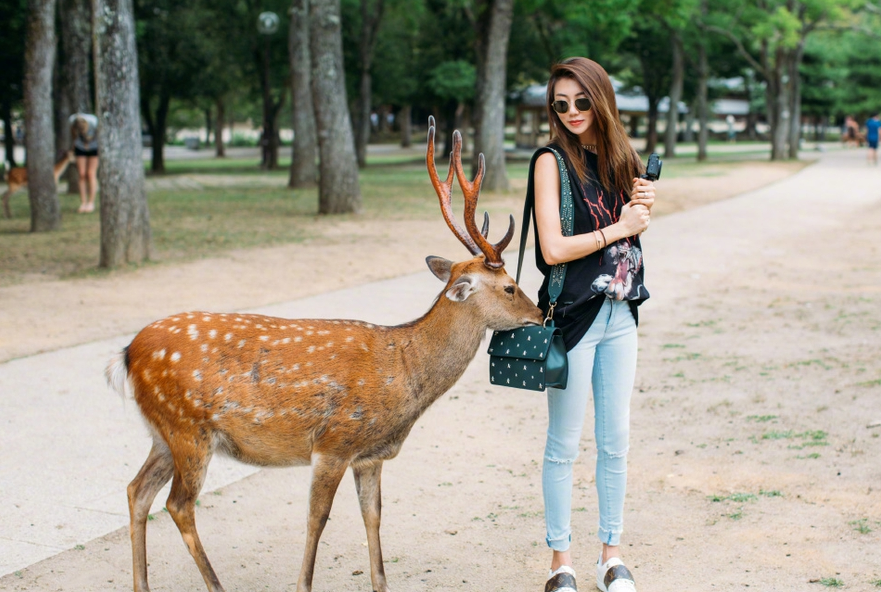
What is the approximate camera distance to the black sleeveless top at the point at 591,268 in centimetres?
351

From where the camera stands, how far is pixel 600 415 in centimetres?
369

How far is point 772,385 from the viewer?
668cm

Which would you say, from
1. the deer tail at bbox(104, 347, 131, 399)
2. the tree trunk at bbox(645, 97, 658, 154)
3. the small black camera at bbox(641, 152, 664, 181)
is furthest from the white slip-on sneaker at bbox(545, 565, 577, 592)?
the tree trunk at bbox(645, 97, 658, 154)

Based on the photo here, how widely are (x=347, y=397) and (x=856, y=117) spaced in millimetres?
74579

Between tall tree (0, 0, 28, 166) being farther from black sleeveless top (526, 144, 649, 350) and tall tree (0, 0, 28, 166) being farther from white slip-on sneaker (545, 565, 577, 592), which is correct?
white slip-on sneaker (545, 565, 577, 592)

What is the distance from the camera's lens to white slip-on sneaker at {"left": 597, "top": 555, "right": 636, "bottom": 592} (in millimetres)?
3611

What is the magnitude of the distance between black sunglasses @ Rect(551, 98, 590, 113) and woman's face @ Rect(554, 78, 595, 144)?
11 millimetres

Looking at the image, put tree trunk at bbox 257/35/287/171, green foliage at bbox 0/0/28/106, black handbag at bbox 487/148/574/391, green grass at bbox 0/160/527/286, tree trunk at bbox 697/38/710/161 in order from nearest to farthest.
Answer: black handbag at bbox 487/148/574/391
green grass at bbox 0/160/527/286
green foliage at bbox 0/0/28/106
tree trunk at bbox 257/35/287/171
tree trunk at bbox 697/38/710/161

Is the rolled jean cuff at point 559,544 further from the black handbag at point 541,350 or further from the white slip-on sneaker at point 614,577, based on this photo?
the black handbag at point 541,350

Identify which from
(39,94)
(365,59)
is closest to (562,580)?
(39,94)

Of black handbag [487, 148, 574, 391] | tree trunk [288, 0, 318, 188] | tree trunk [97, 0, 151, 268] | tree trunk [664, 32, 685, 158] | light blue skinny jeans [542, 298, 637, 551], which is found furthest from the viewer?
tree trunk [664, 32, 685, 158]

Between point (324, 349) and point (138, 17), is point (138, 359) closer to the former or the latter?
point (324, 349)

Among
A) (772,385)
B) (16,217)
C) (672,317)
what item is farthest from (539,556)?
(16,217)

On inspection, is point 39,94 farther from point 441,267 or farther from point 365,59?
point 365,59
